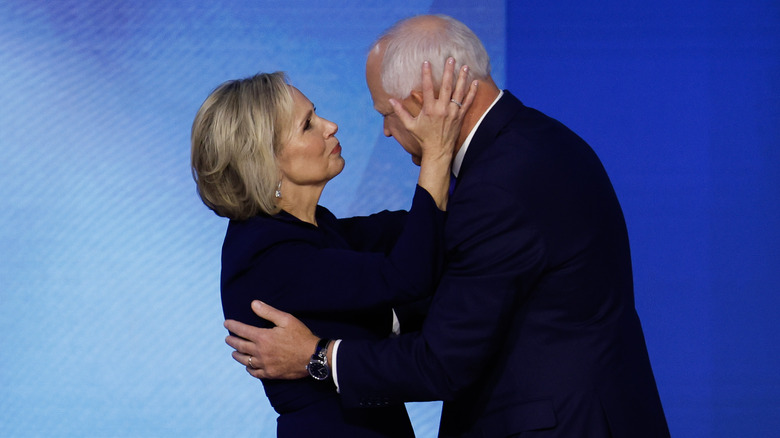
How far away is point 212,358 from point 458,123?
1.87 meters

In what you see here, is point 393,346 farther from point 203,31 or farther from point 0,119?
point 0,119

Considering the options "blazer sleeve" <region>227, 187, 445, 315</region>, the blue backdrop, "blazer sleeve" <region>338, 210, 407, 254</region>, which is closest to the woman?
"blazer sleeve" <region>227, 187, 445, 315</region>

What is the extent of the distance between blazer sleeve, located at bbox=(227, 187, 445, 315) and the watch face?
0.34 feet

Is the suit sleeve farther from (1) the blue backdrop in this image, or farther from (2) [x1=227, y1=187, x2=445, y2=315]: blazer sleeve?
(1) the blue backdrop

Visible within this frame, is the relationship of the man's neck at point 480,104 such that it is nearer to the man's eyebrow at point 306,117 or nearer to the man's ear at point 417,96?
the man's ear at point 417,96

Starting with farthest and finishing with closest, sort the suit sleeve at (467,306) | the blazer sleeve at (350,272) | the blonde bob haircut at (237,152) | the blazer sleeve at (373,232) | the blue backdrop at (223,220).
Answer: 1. the blue backdrop at (223,220)
2. the blazer sleeve at (373,232)
3. the blonde bob haircut at (237,152)
4. the blazer sleeve at (350,272)
5. the suit sleeve at (467,306)

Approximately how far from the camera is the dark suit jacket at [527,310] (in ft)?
4.88

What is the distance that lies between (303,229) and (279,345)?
24cm

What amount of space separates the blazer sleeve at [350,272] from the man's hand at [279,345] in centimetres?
3

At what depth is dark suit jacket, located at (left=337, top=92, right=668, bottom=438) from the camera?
1487 millimetres

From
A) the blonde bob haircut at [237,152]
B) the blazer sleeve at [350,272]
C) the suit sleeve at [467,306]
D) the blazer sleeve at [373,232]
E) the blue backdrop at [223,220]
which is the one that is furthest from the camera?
the blue backdrop at [223,220]

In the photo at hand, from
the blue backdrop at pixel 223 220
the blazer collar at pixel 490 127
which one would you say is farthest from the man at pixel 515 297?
the blue backdrop at pixel 223 220

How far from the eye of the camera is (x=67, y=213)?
3.10m

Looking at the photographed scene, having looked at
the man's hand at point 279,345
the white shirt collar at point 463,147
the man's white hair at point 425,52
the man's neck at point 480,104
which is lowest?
the man's hand at point 279,345
